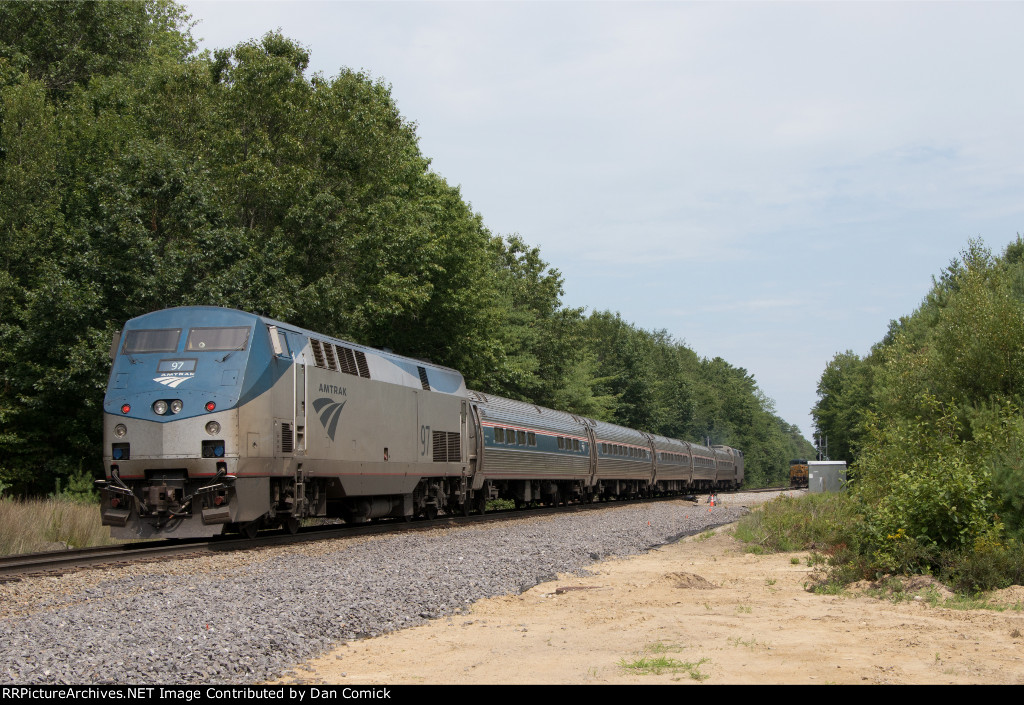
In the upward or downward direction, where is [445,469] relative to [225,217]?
A: downward

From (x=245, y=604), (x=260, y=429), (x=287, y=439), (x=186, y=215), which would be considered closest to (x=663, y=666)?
(x=245, y=604)

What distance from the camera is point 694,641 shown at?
859 centimetres

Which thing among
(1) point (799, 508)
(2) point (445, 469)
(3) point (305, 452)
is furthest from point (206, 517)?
(1) point (799, 508)

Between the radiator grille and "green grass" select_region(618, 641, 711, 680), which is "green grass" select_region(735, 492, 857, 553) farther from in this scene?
the radiator grille

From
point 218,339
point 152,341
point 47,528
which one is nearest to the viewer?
point 218,339

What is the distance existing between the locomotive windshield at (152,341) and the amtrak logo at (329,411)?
290 cm

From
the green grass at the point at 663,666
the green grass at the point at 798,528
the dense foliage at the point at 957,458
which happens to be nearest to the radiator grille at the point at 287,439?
the green grass at the point at 798,528

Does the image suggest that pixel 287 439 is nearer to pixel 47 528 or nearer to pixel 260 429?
pixel 260 429

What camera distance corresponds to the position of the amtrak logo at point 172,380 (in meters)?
16.1

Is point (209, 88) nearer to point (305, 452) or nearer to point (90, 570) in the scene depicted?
point (305, 452)

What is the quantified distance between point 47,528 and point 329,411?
20.5 feet

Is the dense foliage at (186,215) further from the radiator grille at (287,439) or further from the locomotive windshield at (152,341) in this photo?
the radiator grille at (287,439)

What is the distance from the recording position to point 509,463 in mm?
30219

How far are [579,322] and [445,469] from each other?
1584 inches
